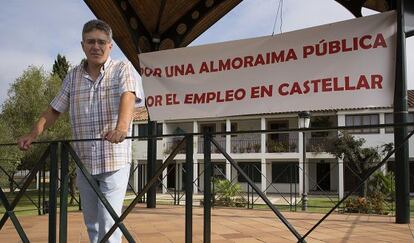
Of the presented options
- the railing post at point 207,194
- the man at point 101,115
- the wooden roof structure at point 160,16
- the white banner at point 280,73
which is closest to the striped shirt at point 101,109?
the man at point 101,115

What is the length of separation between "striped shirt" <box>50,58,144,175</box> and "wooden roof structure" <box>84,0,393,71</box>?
4.34 meters

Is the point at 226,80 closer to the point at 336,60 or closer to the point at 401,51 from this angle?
the point at 336,60

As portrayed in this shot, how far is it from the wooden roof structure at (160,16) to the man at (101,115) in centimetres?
432

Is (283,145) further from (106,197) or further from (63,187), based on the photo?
(106,197)

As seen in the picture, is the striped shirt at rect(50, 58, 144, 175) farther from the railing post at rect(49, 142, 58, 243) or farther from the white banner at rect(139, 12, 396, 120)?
the white banner at rect(139, 12, 396, 120)

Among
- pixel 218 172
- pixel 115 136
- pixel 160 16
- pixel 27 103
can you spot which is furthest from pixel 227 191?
pixel 27 103

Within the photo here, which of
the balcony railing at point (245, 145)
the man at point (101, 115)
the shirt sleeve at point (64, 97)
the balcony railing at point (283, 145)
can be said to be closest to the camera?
the man at point (101, 115)

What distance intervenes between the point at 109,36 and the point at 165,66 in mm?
3872

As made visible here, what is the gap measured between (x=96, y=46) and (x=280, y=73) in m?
3.24

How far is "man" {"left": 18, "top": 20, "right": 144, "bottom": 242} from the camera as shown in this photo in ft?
9.19

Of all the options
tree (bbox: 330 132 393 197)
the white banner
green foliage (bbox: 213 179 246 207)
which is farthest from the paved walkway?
tree (bbox: 330 132 393 197)

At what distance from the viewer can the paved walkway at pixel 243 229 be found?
464 cm

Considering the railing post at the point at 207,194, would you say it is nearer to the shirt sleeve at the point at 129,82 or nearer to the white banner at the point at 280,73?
the shirt sleeve at the point at 129,82

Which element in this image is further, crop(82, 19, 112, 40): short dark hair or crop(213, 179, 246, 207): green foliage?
crop(213, 179, 246, 207): green foliage
